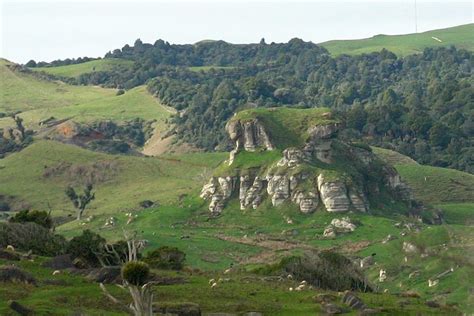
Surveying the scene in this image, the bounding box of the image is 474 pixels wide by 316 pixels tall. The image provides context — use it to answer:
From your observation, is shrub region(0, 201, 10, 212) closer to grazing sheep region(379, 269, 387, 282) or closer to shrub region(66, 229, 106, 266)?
grazing sheep region(379, 269, 387, 282)

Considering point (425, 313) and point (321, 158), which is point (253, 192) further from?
point (425, 313)

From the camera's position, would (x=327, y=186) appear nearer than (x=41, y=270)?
No

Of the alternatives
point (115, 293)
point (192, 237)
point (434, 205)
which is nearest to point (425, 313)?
point (115, 293)

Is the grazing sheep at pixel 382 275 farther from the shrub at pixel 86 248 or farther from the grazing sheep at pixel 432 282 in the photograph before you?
the shrub at pixel 86 248

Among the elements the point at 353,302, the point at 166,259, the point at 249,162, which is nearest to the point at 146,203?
the point at 249,162

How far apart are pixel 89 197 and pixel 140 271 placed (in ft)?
263

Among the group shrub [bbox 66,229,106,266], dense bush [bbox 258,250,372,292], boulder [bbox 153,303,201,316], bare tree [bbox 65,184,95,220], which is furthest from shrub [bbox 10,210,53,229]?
bare tree [bbox 65,184,95,220]

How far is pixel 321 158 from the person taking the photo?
10538 centimetres

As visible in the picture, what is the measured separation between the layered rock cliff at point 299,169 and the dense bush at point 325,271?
136 feet

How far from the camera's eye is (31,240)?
56.8 m

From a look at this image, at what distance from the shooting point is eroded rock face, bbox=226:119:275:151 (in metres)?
108

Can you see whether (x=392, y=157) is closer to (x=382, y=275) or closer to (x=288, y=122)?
(x=288, y=122)

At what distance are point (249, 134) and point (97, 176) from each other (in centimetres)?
2718

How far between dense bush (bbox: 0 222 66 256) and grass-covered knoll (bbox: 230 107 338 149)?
5021cm
